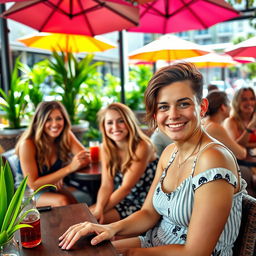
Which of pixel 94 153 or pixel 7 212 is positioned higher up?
pixel 7 212

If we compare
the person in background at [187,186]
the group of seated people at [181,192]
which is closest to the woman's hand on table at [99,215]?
the group of seated people at [181,192]

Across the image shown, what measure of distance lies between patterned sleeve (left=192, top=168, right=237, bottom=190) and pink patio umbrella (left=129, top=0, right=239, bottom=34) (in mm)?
3631

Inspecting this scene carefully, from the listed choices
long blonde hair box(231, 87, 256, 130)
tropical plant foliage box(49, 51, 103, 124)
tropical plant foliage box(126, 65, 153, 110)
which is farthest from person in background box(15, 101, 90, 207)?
tropical plant foliage box(126, 65, 153, 110)

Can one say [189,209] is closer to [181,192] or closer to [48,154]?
[181,192]

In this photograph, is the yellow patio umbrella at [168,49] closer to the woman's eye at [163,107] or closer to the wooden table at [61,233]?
the woman's eye at [163,107]

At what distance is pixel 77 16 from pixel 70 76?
1.32 metres

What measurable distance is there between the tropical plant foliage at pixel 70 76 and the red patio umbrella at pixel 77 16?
1017mm

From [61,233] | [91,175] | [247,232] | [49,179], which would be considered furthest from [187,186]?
[49,179]

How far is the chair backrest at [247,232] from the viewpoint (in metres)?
1.26

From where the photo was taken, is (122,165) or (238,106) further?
(238,106)

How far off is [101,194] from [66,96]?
117 inches

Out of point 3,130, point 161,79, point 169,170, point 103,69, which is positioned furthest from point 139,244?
point 103,69

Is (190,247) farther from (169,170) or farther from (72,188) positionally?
(72,188)

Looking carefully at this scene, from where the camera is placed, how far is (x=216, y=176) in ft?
3.86
